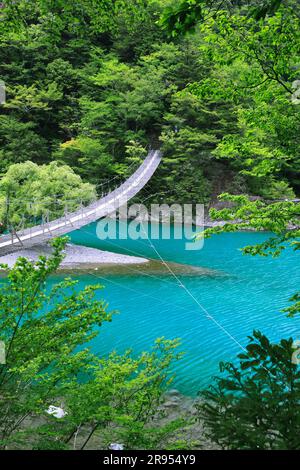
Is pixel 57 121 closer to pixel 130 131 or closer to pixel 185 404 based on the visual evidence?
pixel 130 131

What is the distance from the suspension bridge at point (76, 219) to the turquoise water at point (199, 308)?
1296 millimetres

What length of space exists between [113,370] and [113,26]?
2.16 m

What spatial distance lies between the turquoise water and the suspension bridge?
4.25 ft

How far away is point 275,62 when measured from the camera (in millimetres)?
2471

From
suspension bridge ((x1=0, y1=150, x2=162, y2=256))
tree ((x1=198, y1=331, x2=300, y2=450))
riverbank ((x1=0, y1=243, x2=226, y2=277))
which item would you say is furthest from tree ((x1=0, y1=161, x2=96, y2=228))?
tree ((x1=198, y1=331, x2=300, y2=450))

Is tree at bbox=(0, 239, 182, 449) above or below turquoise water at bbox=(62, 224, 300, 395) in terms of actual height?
above

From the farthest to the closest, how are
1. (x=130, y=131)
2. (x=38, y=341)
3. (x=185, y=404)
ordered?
(x=130, y=131)
(x=185, y=404)
(x=38, y=341)

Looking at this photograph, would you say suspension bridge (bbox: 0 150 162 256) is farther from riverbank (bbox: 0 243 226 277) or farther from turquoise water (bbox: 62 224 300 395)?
turquoise water (bbox: 62 224 300 395)

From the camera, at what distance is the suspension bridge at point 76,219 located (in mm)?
7031

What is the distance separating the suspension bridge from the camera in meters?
7.03

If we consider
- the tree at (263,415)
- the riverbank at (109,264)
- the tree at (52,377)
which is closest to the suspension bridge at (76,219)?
the riverbank at (109,264)

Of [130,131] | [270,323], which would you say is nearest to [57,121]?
[130,131]

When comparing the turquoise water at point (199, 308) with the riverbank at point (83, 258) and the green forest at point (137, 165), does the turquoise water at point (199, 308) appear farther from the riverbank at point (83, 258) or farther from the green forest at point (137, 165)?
the riverbank at point (83, 258)

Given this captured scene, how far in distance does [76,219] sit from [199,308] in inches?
163
